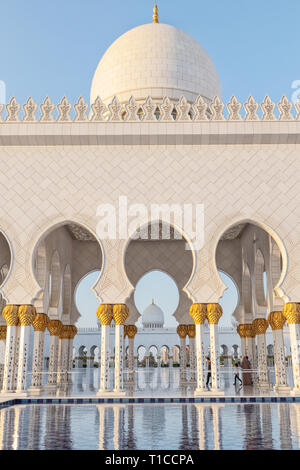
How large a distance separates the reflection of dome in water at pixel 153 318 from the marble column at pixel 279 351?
19017 mm

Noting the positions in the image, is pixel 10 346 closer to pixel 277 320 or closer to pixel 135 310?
pixel 135 310

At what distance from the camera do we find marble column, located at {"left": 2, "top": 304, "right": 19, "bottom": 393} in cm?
618

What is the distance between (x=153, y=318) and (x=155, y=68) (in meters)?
18.4

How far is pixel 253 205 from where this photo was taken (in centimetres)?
669

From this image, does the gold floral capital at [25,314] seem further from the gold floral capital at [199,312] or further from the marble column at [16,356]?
the gold floral capital at [199,312]

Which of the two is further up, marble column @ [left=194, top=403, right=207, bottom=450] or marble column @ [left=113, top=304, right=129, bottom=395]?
marble column @ [left=113, top=304, right=129, bottom=395]

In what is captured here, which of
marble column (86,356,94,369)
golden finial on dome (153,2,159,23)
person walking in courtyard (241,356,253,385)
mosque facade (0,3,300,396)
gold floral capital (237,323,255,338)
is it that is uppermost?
golden finial on dome (153,2,159,23)

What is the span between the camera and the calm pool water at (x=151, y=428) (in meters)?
2.76

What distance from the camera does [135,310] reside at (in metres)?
9.98

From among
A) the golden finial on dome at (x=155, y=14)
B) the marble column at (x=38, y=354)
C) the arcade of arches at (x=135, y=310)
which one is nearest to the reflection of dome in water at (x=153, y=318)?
the arcade of arches at (x=135, y=310)

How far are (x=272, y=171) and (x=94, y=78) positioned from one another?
19.6 feet

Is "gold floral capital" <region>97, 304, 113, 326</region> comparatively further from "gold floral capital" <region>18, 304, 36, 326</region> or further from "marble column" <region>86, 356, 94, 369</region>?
"marble column" <region>86, 356, 94, 369</region>

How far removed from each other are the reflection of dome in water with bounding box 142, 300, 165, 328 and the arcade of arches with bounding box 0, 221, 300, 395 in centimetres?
1622

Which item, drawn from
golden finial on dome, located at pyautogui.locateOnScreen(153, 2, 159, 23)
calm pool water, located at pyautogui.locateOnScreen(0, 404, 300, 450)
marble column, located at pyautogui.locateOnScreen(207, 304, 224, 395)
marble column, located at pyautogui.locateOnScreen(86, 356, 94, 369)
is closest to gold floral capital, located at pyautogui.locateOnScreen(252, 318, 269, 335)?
marble column, located at pyautogui.locateOnScreen(207, 304, 224, 395)
